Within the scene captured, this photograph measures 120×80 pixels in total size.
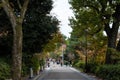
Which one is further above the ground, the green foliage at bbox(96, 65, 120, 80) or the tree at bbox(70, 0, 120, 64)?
the tree at bbox(70, 0, 120, 64)

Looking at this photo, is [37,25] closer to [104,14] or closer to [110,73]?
[104,14]

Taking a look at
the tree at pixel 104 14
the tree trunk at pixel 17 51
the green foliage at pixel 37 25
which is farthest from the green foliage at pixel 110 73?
the tree trunk at pixel 17 51

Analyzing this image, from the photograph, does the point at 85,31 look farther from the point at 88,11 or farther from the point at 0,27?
the point at 0,27

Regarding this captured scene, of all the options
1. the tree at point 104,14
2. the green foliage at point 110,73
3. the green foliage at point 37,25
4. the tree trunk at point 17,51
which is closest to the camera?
the tree trunk at point 17,51

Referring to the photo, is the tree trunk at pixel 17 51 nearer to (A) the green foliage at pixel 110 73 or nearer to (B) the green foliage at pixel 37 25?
(A) the green foliage at pixel 110 73

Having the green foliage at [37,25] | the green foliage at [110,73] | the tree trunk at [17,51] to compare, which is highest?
the green foliage at [37,25]

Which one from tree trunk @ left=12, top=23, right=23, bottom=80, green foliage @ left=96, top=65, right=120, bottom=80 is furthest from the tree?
tree trunk @ left=12, top=23, right=23, bottom=80

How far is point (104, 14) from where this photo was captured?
38.5 m

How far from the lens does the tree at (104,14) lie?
3856 cm

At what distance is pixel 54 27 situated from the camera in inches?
Answer: 1524

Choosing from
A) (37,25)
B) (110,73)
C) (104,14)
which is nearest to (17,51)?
(110,73)

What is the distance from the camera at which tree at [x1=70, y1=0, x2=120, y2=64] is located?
38.6 m

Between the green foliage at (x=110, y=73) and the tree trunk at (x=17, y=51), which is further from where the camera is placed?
the green foliage at (x=110, y=73)

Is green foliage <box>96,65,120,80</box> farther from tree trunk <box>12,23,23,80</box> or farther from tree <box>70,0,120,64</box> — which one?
tree trunk <box>12,23,23,80</box>
